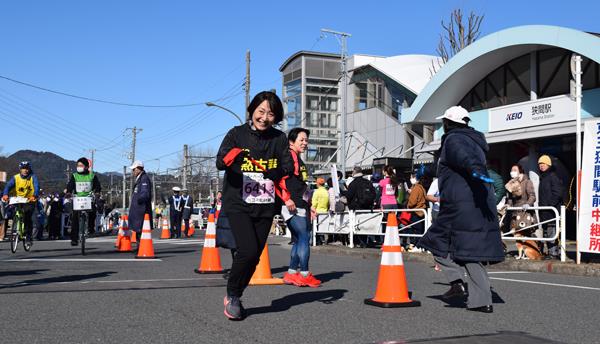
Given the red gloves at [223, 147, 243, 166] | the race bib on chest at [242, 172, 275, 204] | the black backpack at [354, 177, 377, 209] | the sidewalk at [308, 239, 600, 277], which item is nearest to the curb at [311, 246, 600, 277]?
the sidewalk at [308, 239, 600, 277]

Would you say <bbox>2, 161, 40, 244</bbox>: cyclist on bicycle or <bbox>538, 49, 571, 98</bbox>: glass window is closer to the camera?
<bbox>2, 161, 40, 244</bbox>: cyclist on bicycle

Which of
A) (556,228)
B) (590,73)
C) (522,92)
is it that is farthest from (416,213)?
(522,92)

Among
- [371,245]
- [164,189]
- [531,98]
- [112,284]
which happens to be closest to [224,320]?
[112,284]

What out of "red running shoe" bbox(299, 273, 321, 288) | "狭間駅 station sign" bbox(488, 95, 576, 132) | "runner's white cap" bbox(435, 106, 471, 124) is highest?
"狭間駅 station sign" bbox(488, 95, 576, 132)

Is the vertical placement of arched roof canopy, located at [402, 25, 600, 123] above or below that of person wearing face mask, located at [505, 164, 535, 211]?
above

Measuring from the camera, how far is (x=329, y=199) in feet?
59.3

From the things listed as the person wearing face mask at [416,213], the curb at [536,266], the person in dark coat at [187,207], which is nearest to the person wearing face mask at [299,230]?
the curb at [536,266]

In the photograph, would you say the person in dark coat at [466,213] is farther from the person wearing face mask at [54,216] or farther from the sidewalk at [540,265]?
the person wearing face mask at [54,216]

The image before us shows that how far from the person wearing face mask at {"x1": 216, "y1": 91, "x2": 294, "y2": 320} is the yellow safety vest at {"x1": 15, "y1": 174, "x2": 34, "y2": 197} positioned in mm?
9663

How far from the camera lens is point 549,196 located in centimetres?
1259

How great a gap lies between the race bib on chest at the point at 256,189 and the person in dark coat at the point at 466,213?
5.75 feet

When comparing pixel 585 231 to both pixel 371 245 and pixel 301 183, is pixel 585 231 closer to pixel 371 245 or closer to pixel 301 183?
pixel 301 183

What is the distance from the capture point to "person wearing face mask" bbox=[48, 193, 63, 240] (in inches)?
1046

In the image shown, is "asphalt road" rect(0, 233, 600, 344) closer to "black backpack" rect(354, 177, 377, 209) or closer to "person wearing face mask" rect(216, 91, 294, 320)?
"person wearing face mask" rect(216, 91, 294, 320)
